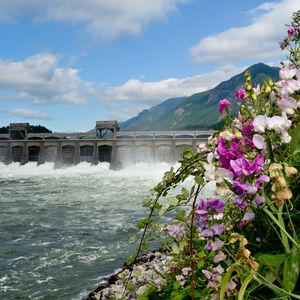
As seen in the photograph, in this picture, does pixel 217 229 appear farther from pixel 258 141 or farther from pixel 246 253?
pixel 258 141

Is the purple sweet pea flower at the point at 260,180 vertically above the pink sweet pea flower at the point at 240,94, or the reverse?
the pink sweet pea flower at the point at 240,94

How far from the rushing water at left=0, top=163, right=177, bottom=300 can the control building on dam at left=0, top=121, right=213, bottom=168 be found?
20270 millimetres

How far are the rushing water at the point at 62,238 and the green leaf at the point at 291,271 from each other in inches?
362

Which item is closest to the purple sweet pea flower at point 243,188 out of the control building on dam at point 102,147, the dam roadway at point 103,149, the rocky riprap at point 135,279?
the rocky riprap at point 135,279

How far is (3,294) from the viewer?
10609 millimetres

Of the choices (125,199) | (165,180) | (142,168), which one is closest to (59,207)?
(125,199)

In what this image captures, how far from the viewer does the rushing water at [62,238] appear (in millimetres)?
11312

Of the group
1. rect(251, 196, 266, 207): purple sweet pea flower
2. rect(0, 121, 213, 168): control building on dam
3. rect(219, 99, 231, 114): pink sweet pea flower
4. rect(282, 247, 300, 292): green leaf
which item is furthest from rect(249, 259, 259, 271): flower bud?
rect(0, 121, 213, 168): control building on dam

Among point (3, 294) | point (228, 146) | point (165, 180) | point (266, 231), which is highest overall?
point (228, 146)

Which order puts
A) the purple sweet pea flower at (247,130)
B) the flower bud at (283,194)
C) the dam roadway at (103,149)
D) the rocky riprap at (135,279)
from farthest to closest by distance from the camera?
1. the dam roadway at (103,149)
2. the rocky riprap at (135,279)
3. the purple sweet pea flower at (247,130)
4. the flower bud at (283,194)

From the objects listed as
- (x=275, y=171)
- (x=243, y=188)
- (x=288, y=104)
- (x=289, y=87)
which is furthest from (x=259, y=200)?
(x=289, y=87)

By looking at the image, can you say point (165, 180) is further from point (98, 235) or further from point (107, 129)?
point (107, 129)

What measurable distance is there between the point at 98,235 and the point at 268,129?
15.9 m

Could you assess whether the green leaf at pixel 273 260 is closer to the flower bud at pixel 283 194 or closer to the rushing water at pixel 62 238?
the flower bud at pixel 283 194
